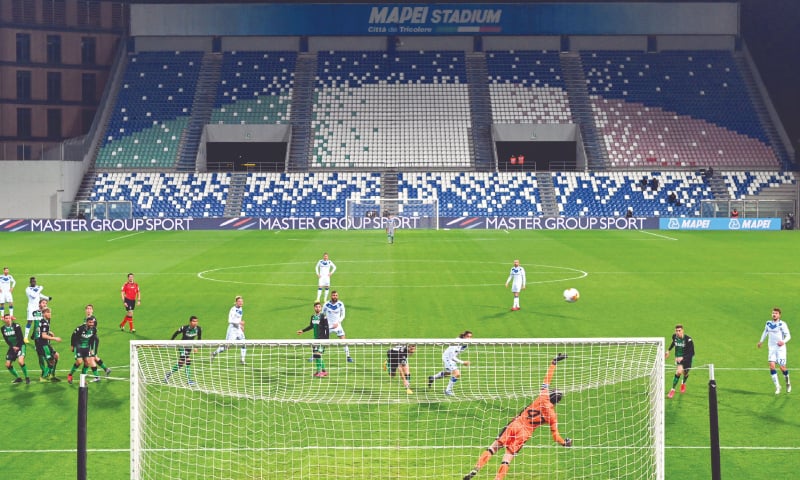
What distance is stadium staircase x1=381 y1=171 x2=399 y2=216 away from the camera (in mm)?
66500

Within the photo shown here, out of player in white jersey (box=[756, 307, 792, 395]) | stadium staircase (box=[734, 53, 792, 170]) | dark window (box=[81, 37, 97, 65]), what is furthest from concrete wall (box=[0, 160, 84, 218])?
player in white jersey (box=[756, 307, 792, 395])

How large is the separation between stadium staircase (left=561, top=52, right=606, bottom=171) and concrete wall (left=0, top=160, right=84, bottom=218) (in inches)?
1505

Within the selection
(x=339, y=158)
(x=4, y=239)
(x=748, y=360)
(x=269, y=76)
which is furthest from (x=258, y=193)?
(x=748, y=360)

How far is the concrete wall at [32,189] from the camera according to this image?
216 ft

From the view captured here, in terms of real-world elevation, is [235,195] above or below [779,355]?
above

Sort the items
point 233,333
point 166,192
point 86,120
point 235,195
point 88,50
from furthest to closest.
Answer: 1. point 86,120
2. point 88,50
3. point 235,195
4. point 166,192
5. point 233,333

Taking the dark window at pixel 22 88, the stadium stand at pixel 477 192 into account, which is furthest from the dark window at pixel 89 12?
the stadium stand at pixel 477 192

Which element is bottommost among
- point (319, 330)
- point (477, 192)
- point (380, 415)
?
point (380, 415)

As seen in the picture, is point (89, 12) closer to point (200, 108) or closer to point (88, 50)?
point (88, 50)

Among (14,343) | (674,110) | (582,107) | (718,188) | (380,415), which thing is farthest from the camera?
(582,107)

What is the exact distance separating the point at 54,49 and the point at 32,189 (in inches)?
512

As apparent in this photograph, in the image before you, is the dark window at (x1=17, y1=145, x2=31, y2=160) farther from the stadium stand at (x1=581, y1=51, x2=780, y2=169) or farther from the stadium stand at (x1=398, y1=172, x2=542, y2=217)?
the stadium stand at (x1=581, y1=51, x2=780, y2=169)

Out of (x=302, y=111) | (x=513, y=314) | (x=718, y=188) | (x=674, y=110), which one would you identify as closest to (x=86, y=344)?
(x=513, y=314)

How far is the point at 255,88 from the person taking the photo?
7681cm
